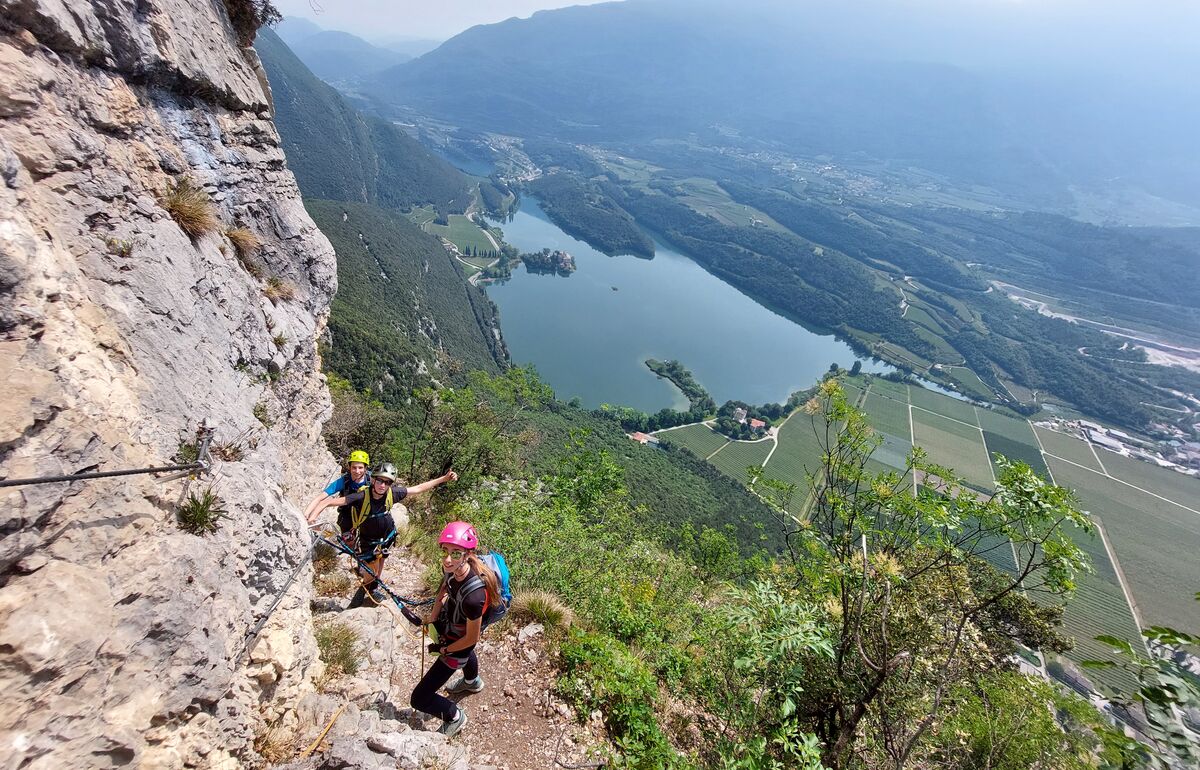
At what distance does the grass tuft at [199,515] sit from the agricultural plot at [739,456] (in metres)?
64.6

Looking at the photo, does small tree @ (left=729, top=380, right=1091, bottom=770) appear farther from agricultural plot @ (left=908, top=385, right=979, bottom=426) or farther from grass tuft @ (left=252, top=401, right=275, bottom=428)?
agricultural plot @ (left=908, top=385, right=979, bottom=426)

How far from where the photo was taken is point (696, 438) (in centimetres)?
7494

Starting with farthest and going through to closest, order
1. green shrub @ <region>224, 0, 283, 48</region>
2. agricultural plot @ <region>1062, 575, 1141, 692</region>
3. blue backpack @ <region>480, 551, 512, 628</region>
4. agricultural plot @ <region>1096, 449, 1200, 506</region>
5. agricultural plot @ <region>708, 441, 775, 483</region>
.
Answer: agricultural plot @ <region>1096, 449, 1200, 506</region>
agricultural plot @ <region>708, 441, 775, 483</region>
agricultural plot @ <region>1062, 575, 1141, 692</region>
green shrub @ <region>224, 0, 283, 48</region>
blue backpack @ <region>480, 551, 512, 628</region>

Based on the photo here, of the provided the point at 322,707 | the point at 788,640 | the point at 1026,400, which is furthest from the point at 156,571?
the point at 1026,400

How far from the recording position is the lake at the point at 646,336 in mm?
90500

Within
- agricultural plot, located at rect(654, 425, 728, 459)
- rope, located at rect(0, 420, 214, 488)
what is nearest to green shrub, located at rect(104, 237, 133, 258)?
Answer: rope, located at rect(0, 420, 214, 488)

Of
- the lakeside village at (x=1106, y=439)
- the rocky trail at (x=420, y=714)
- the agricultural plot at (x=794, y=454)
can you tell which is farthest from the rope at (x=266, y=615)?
the lakeside village at (x=1106, y=439)

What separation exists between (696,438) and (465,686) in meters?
71.9

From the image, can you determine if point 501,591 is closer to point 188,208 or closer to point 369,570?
point 369,570

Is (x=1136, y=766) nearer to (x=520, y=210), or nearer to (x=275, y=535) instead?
(x=275, y=535)

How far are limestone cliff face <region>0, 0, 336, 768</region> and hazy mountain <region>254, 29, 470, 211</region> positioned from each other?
10641 centimetres

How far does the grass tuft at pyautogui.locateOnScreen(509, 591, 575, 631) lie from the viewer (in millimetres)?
6148

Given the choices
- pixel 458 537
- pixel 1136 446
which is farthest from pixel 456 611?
pixel 1136 446

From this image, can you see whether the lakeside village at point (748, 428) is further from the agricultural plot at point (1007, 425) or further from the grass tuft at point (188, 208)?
the grass tuft at point (188, 208)
